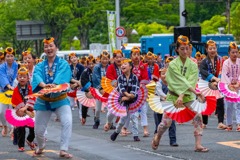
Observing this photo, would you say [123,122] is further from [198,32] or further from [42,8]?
[42,8]

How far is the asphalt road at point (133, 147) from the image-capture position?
1212cm

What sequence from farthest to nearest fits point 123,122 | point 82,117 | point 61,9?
point 61,9
point 82,117
point 123,122

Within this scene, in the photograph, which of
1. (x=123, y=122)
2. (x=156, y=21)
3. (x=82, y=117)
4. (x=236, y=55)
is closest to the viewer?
(x=123, y=122)

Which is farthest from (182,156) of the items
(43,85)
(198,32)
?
(198,32)

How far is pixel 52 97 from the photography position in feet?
38.8

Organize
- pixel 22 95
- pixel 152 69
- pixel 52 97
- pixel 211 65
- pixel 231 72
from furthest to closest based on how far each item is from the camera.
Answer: pixel 152 69, pixel 211 65, pixel 231 72, pixel 22 95, pixel 52 97

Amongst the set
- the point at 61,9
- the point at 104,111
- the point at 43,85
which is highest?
the point at 61,9

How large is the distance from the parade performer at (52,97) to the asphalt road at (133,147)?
465 mm

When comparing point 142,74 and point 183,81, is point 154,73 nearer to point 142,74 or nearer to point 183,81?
point 142,74

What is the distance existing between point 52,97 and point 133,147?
2.48m

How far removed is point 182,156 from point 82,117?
8.65m

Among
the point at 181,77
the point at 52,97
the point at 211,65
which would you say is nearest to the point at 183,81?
the point at 181,77

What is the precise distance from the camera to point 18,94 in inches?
534

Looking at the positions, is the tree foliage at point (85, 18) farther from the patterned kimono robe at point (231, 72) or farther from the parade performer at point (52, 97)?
the parade performer at point (52, 97)
